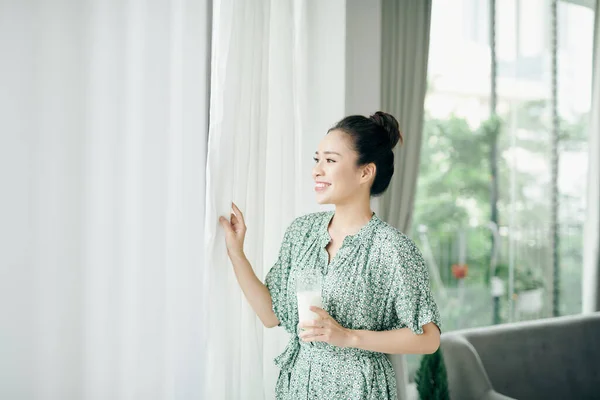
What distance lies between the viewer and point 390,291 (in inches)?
61.7

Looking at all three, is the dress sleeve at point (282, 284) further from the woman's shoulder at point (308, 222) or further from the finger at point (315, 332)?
the finger at point (315, 332)

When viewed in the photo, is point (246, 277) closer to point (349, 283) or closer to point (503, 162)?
point (349, 283)

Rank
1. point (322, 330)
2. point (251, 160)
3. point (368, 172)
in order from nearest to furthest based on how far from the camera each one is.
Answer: point (322, 330)
point (368, 172)
point (251, 160)

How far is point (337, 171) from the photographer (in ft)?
5.31

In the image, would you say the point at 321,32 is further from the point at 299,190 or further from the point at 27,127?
the point at 27,127

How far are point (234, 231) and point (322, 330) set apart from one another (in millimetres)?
464

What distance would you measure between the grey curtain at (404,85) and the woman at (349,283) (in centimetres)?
104

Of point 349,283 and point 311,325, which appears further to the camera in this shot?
point 349,283

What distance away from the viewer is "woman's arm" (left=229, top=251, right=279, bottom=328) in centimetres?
168

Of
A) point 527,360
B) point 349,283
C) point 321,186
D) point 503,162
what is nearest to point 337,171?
point 321,186

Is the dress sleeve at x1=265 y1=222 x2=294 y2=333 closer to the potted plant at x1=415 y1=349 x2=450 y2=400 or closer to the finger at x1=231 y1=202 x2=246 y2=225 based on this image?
the finger at x1=231 y1=202 x2=246 y2=225

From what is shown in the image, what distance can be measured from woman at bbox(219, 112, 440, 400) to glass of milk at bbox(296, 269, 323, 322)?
23mm

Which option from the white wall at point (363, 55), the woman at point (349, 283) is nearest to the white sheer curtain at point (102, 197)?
the woman at point (349, 283)

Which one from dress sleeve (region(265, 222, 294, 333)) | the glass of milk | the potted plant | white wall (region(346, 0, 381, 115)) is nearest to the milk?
the glass of milk
